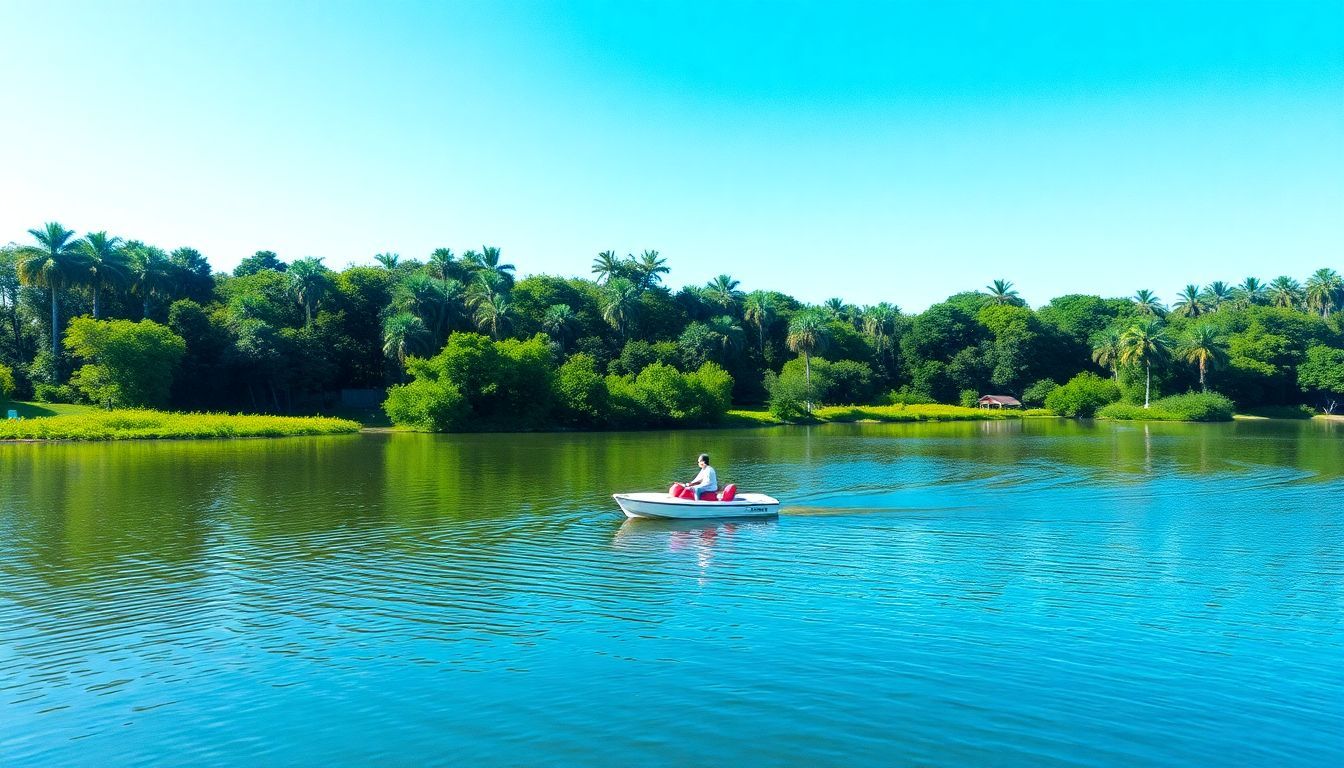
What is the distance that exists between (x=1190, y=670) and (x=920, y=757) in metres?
5.88

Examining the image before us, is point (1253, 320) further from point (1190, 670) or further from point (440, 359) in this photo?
point (1190, 670)

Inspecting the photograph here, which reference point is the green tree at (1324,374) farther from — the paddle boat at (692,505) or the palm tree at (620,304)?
the paddle boat at (692,505)

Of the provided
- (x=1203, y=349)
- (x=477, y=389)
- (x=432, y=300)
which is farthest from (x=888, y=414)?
(x=432, y=300)

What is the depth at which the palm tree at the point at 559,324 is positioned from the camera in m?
106

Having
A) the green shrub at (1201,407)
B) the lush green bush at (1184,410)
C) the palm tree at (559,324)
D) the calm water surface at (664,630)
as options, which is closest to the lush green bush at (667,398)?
the palm tree at (559,324)

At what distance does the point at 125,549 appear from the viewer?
24.1 m

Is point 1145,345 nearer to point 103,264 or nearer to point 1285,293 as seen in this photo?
point 1285,293

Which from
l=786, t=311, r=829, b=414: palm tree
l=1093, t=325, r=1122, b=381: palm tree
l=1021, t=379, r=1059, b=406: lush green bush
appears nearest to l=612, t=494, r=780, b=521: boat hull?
l=786, t=311, r=829, b=414: palm tree

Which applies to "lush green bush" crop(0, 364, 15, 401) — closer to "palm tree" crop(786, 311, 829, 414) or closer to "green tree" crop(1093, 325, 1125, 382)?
"palm tree" crop(786, 311, 829, 414)

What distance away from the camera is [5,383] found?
79.6 metres

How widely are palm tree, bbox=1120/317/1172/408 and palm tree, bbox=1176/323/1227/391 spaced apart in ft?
7.96

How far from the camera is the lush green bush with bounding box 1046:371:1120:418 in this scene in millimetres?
125562

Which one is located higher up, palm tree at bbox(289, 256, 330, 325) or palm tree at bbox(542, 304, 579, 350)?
palm tree at bbox(289, 256, 330, 325)

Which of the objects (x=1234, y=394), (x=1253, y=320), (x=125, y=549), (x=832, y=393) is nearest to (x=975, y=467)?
(x=125, y=549)
